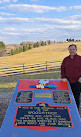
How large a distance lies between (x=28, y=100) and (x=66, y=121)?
90 cm

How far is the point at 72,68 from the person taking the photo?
4.11m

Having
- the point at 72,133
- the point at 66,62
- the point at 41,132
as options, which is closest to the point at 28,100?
the point at 41,132

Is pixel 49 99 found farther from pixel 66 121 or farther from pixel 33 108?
pixel 66 121

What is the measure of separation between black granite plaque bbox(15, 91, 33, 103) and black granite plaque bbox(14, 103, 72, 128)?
0.23 metres

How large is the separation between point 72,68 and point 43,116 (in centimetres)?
175

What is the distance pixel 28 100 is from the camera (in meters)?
3.22

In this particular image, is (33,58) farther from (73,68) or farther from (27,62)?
(73,68)

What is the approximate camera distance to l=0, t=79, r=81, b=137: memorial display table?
2510 millimetres

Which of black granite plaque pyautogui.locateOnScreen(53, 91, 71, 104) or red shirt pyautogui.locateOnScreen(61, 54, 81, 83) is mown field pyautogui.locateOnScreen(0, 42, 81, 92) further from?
black granite plaque pyautogui.locateOnScreen(53, 91, 71, 104)

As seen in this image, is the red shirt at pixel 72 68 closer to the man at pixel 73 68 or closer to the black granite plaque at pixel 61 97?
the man at pixel 73 68

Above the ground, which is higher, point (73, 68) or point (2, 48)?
point (73, 68)

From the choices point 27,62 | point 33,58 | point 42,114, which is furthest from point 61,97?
point 33,58

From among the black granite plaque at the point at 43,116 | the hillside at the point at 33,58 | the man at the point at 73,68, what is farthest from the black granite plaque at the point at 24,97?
the hillside at the point at 33,58

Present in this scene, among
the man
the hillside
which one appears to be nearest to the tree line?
the hillside
